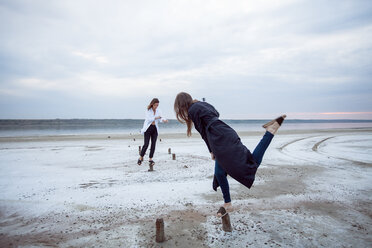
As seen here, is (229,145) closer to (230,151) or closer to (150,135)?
(230,151)

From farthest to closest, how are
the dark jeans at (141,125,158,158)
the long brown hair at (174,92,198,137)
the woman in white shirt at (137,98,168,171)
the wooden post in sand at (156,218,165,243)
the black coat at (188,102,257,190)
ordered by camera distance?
the dark jeans at (141,125,158,158) → the woman in white shirt at (137,98,168,171) → the long brown hair at (174,92,198,137) → the black coat at (188,102,257,190) → the wooden post in sand at (156,218,165,243)

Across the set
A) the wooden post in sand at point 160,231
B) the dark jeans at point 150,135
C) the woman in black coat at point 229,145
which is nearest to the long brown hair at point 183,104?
the woman in black coat at point 229,145

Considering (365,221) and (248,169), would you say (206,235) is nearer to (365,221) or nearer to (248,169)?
(248,169)

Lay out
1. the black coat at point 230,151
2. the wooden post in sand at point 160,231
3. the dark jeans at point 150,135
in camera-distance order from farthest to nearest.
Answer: the dark jeans at point 150,135, the black coat at point 230,151, the wooden post in sand at point 160,231

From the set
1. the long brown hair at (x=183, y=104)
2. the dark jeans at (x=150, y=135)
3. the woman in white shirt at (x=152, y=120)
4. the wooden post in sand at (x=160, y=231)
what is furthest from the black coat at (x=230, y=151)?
the dark jeans at (x=150, y=135)

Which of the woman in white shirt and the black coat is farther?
the woman in white shirt

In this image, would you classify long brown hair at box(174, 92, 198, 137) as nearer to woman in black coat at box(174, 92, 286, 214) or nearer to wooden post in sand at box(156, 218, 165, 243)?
woman in black coat at box(174, 92, 286, 214)

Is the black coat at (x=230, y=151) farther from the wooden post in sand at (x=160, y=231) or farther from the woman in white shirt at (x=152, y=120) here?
the woman in white shirt at (x=152, y=120)

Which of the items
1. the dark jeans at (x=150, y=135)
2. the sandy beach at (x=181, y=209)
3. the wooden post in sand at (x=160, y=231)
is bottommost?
the sandy beach at (x=181, y=209)

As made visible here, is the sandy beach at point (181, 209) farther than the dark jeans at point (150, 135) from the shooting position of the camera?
No

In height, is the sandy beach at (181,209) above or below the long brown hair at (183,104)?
below

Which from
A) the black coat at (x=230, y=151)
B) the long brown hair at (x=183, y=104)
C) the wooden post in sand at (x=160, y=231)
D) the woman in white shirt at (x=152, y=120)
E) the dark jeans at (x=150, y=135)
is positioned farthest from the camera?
the dark jeans at (x=150, y=135)

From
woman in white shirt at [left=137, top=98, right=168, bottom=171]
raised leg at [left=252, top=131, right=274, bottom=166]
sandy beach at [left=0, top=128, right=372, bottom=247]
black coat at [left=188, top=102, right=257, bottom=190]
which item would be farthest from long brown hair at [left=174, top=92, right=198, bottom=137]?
woman in white shirt at [left=137, top=98, right=168, bottom=171]

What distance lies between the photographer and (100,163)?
916 cm
